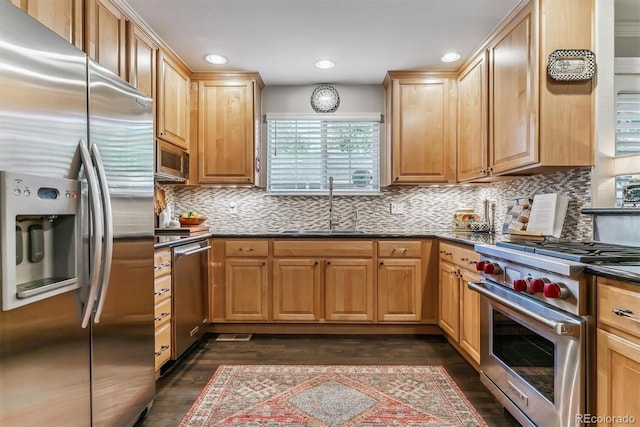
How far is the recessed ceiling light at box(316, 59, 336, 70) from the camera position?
9.94 feet

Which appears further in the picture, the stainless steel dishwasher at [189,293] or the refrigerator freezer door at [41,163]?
the stainless steel dishwasher at [189,293]

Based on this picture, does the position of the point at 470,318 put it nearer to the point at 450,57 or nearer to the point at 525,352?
the point at 525,352

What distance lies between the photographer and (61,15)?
165cm

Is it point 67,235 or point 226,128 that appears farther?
point 226,128

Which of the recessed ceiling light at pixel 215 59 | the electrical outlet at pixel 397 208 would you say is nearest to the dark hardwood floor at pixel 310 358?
the electrical outlet at pixel 397 208

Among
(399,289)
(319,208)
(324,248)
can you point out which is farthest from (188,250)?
(399,289)

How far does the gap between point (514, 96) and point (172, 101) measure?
8.45 feet

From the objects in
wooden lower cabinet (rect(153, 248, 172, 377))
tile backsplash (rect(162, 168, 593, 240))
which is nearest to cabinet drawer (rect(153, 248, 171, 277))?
wooden lower cabinet (rect(153, 248, 172, 377))

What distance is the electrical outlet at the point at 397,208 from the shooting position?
3.60 m

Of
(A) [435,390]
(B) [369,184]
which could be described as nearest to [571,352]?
(A) [435,390]

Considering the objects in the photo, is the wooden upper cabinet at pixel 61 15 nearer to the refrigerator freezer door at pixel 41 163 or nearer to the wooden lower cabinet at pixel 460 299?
the refrigerator freezer door at pixel 41 163

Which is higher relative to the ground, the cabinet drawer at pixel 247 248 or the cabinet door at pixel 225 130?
the cabinet door at pixel 225 130

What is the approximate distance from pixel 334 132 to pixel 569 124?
6.95 feet

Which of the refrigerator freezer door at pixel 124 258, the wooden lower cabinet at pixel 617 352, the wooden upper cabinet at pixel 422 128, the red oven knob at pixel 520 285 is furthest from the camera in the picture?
the wooden upper cabinet at pixel 422 128
